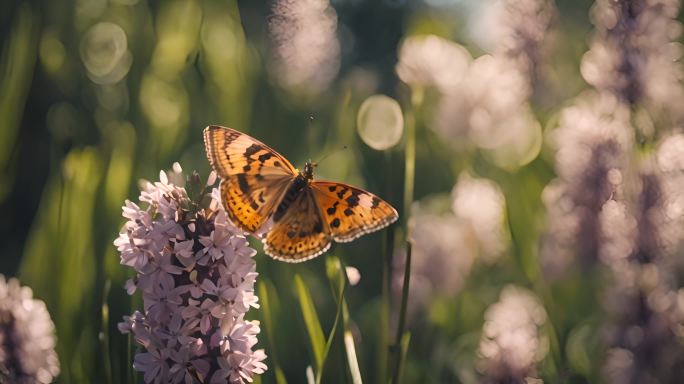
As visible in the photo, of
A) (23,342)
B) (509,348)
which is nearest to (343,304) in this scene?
(509,348)

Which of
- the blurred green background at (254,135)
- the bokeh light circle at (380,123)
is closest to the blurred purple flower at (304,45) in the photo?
the blurred green background at (254,135)

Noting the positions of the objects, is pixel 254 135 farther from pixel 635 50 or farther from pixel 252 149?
pixel 635 50

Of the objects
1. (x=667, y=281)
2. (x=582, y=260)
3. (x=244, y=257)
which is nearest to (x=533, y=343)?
(x=667, y=281)

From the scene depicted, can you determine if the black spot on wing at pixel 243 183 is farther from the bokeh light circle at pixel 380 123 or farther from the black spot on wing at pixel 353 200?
the bokeh light circle at pixel 380 123

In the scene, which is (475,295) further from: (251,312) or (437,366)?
(251,312)

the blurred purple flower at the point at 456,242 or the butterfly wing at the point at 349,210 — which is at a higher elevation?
the butterfly wing at the point at 349,210

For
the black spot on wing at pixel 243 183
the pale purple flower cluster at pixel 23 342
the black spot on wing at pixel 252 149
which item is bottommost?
the pale purple flower cluster at pixel 23 342

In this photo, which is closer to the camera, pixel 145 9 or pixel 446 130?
pixel 446 130
